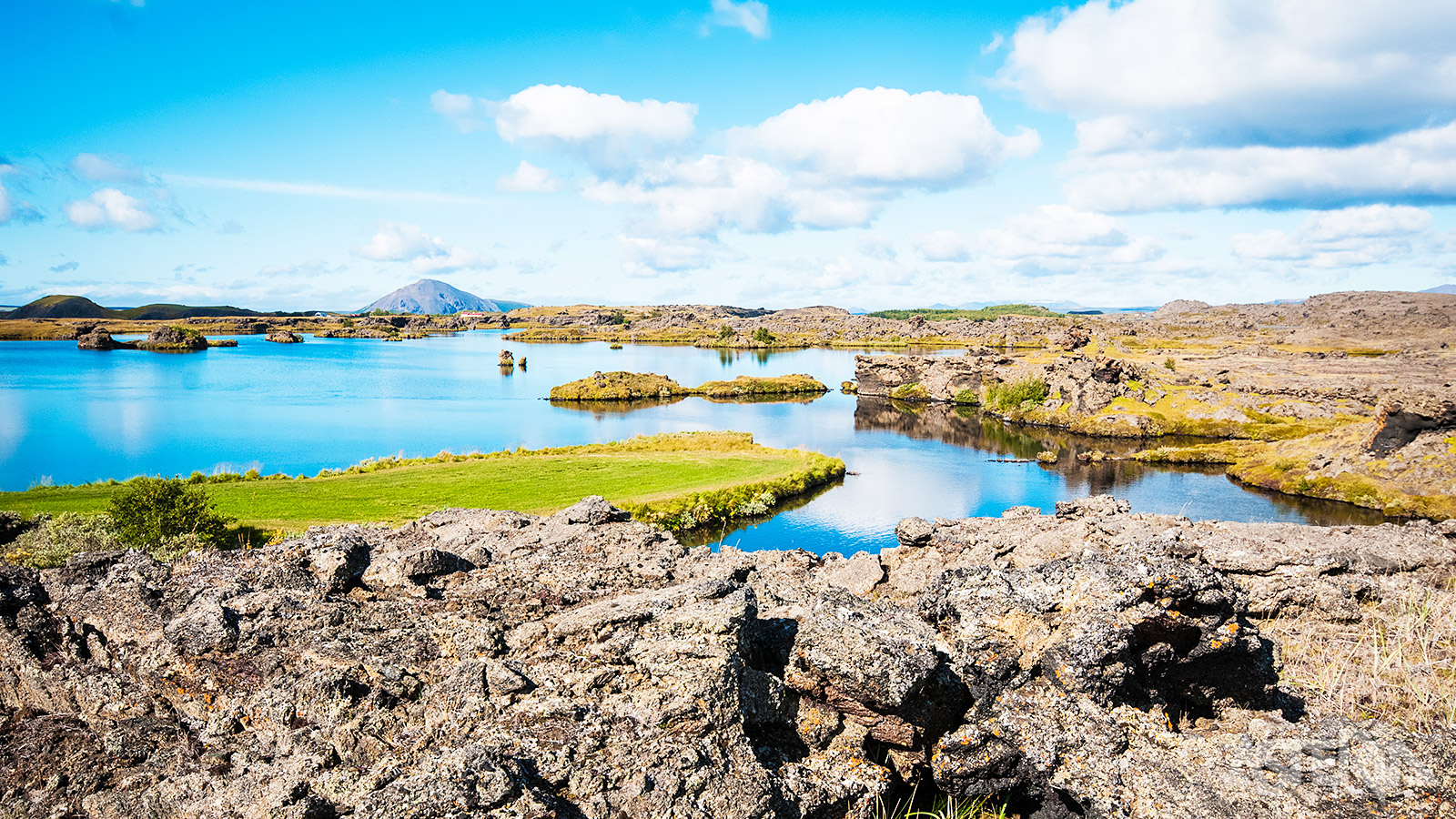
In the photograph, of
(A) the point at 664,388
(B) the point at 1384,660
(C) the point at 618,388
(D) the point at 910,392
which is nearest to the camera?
(B) the point at 1384,660

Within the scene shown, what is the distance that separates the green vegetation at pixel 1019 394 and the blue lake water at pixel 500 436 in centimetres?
607

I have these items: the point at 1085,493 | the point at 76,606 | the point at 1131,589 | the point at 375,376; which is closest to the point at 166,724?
the point at 76,606

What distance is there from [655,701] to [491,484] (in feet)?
149

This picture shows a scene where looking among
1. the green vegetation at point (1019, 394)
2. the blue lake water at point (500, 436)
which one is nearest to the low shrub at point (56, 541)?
the blue lake water at point (500, 436)

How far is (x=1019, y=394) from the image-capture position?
10994 centimetres

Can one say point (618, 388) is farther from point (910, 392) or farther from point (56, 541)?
point (56, 541)

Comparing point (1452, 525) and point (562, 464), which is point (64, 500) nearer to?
point (562, 464)

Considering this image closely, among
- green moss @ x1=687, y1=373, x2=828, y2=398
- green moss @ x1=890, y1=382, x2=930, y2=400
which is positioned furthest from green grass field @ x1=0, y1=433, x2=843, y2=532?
green moss @ x1=890, y1=382, x2=930, y2=400

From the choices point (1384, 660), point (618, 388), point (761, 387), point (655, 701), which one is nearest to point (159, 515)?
point (655, 701)

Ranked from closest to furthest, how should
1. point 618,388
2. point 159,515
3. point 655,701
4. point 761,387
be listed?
1. point 655,701
2. point 159,515
3. point 618,388
4. point 761,387

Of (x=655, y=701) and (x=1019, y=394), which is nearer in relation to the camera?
(x=655, y=701)

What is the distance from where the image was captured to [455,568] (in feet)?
37.9

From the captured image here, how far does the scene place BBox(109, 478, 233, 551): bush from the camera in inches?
1047

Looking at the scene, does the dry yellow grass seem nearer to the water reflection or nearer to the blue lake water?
the blue lake water
